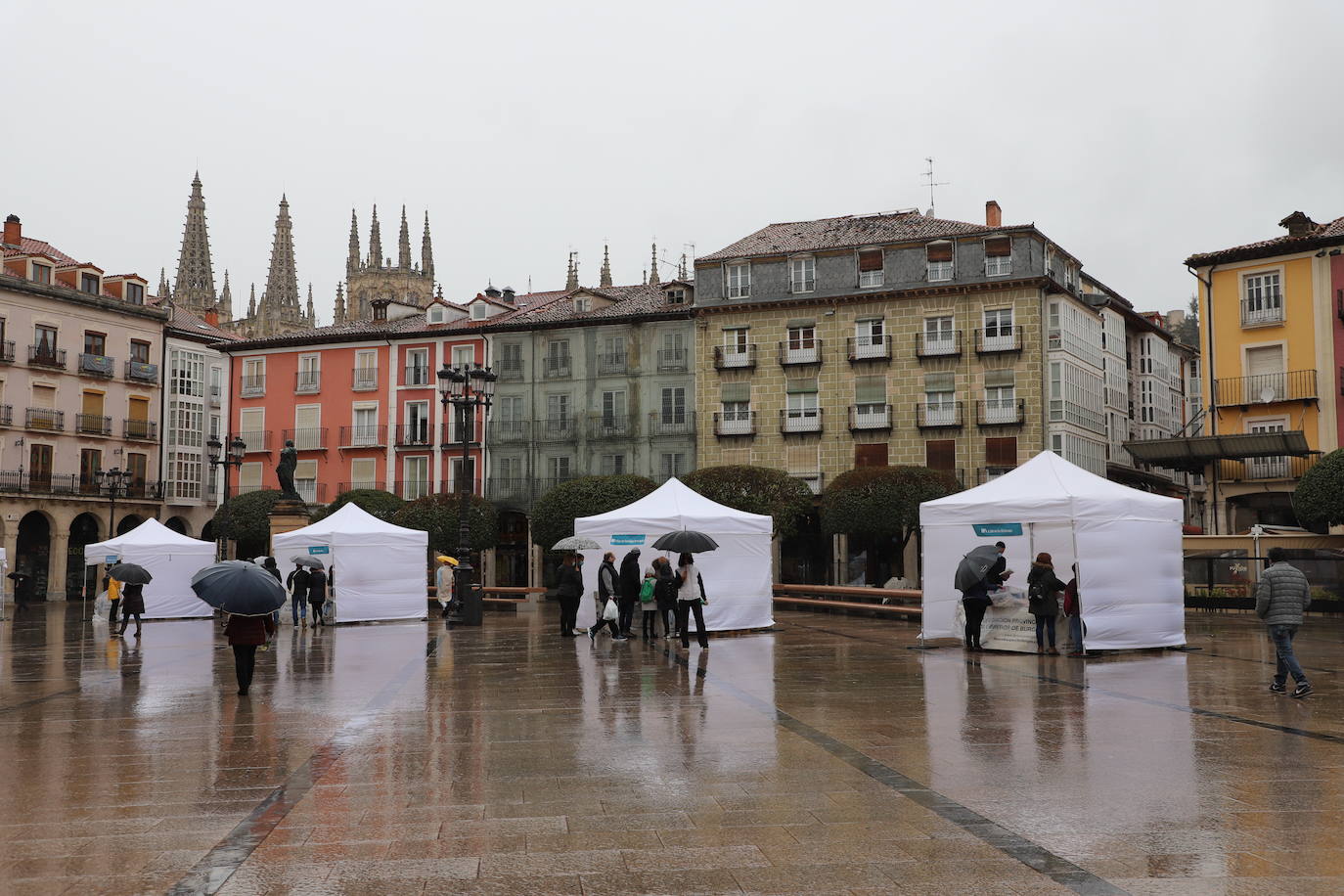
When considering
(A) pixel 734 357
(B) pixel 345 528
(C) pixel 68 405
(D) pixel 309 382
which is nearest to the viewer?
(B) pixel 345 528

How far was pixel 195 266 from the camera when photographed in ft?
363

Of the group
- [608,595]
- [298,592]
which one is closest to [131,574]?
[298,592]

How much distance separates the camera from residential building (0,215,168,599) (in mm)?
55156

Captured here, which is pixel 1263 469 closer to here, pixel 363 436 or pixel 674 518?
pixel 674 518

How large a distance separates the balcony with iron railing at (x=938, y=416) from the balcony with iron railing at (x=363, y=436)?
24.7 metres

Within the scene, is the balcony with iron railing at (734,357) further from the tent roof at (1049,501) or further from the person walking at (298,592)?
the tent roof at (1049,501)

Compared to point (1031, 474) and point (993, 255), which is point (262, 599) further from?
point (993, 255)

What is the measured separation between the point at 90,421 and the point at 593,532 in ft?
139

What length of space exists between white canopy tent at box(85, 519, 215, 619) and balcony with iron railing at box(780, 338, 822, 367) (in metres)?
25.8

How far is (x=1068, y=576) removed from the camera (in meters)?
21.8

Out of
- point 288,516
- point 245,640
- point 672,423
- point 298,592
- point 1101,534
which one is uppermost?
point 672,423

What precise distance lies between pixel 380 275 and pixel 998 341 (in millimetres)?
68008

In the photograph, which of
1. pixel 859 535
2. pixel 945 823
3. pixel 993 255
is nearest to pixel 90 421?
pixel 859 535

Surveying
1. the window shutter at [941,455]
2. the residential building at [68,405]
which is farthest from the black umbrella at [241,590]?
the residential building at [68,405]
